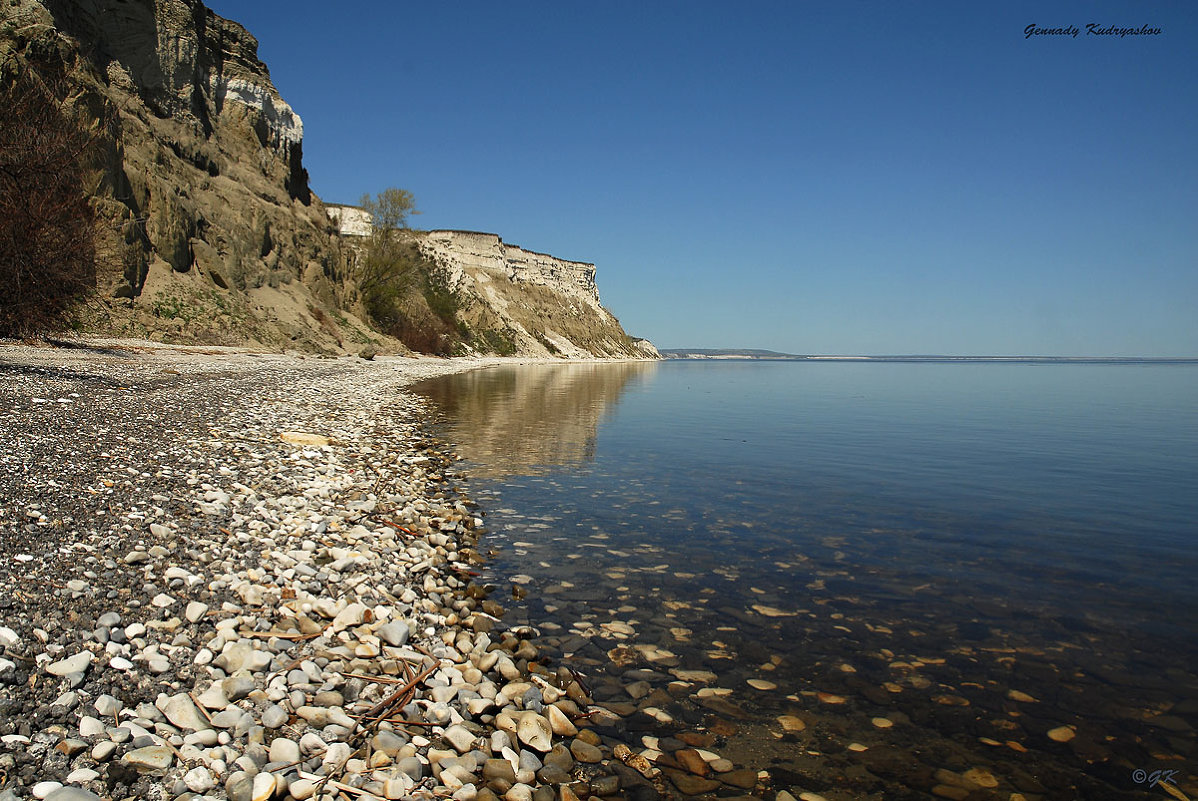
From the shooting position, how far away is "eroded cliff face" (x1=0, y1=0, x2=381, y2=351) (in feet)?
95.9

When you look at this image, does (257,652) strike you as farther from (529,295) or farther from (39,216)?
(529,295)

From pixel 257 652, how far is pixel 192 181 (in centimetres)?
4202

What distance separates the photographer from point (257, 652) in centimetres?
435

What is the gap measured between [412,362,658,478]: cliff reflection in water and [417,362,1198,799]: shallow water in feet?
0.82

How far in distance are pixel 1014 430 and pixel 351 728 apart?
24.9 metres

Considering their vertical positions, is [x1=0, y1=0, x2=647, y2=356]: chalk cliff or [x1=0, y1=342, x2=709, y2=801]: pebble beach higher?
[x1=0, y1=0, x2=647, y2=356]: chalk cliff

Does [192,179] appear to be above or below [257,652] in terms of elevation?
above

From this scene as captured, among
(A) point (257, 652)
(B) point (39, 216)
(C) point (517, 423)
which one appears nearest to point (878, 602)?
(A) point (257, 652)

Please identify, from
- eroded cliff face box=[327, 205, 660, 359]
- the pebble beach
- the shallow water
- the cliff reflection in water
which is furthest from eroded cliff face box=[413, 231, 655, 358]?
the pebble beach

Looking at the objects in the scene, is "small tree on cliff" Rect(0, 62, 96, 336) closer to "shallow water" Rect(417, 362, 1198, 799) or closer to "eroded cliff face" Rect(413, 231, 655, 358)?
"shallow water" Rect(417, 362, 1198, 799)

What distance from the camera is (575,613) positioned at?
635 centimetres

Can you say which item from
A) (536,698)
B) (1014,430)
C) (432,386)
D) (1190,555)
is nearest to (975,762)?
(536,698)

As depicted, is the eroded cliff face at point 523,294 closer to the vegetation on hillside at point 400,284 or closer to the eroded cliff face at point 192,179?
the vegetation on hillside at point 400,284

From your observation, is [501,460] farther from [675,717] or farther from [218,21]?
[218,21]
